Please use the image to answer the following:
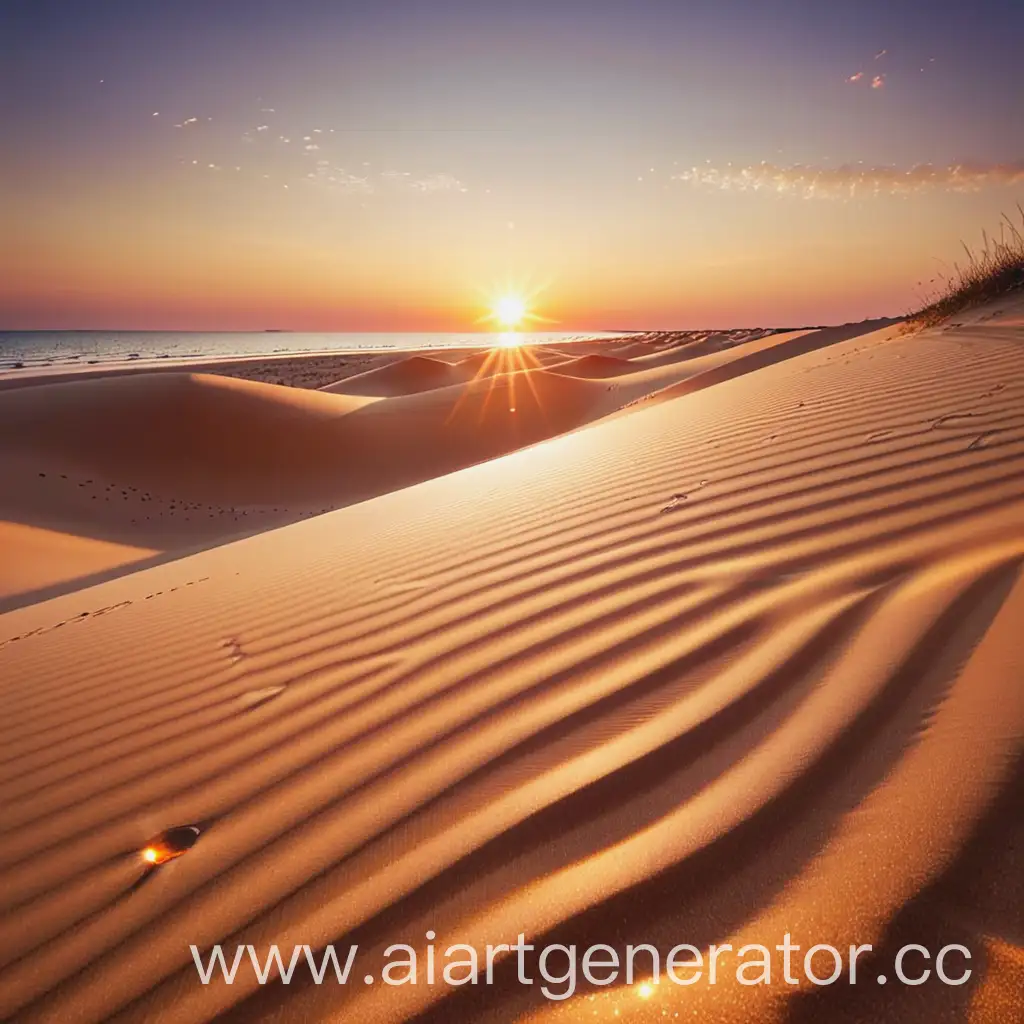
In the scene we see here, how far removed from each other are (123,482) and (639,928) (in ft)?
37.1

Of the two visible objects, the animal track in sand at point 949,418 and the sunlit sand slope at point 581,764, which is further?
the animal track in sand at point 949,418

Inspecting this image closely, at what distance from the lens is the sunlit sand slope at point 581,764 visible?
32.6 inches

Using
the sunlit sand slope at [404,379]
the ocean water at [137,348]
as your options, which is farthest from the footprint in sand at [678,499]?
the ocean water at [137,348]

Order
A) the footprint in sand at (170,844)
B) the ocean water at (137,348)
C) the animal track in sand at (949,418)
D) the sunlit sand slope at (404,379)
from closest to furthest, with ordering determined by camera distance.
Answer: the footprint in sand at (170,844)
the animal track in sand at (949,418)
the sunlit sand slope at (404,379)
the ocean water at (137,348)

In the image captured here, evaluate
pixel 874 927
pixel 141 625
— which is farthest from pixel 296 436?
pixel 874 927

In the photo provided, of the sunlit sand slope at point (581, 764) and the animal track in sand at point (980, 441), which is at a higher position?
the animal track in sand at point (980, 441)

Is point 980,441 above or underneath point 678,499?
above

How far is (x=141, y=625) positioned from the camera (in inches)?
118

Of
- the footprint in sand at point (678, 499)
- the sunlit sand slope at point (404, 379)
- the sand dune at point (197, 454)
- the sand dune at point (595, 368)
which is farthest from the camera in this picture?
the sunlit sand slope at point (404, 379)

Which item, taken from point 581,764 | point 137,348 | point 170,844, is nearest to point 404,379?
point 170,844

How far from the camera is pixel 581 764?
3.83 feet

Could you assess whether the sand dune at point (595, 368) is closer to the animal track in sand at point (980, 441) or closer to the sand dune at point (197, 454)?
the sand dune at point (197, 454)

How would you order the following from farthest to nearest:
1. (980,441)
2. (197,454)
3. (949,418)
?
(197,454) → (949,418) → (980,441)

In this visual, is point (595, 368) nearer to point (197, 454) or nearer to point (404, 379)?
point (404, 379)
